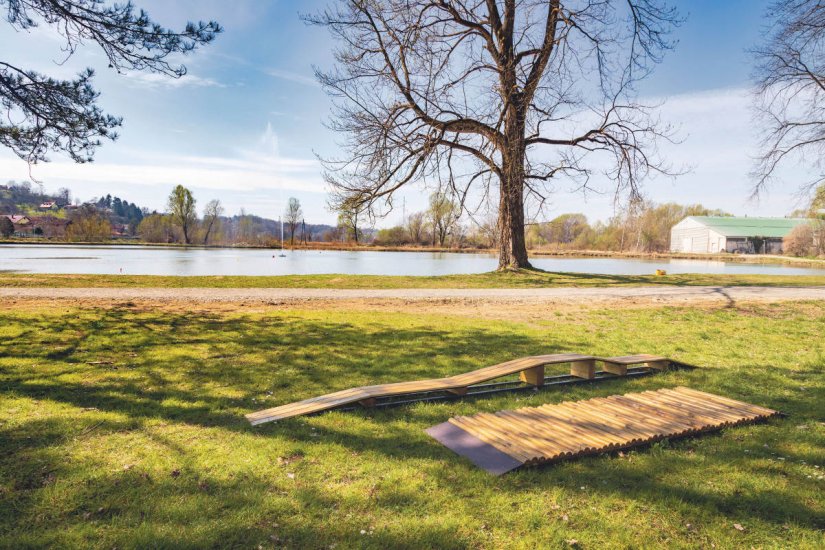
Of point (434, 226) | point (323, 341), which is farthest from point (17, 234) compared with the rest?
point (323, 341)

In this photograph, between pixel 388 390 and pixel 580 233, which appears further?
pixel 580 233

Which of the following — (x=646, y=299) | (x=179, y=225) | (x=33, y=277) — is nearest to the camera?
(x=646, y=299)

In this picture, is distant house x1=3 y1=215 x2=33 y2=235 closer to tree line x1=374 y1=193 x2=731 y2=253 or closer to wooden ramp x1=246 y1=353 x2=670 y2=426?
tree line x1=374 y1=193 x2=731 y2=253

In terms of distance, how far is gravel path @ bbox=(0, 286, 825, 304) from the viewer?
12.7 metres

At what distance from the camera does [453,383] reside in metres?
5.61

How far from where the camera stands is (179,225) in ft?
273

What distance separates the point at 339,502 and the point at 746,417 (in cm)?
423

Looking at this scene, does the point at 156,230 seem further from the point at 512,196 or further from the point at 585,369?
the point at 585,369

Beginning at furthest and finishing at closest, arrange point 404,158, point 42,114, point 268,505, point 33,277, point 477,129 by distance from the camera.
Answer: point 477,129 < point 404,158 < point 33,277 < point 42,114 < point 268,505

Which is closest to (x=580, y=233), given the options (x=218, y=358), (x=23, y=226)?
(x=218, y=358)

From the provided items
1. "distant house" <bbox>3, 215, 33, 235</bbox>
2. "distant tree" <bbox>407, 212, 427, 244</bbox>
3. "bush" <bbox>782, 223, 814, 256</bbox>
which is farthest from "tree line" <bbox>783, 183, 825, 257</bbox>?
"distant house" <bbox>3, 215, 33, 235</bbox>

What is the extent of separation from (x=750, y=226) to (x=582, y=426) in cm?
9125

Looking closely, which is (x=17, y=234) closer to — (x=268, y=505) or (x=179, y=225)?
(x=179, y=225)

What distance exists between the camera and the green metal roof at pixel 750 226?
7500cm
